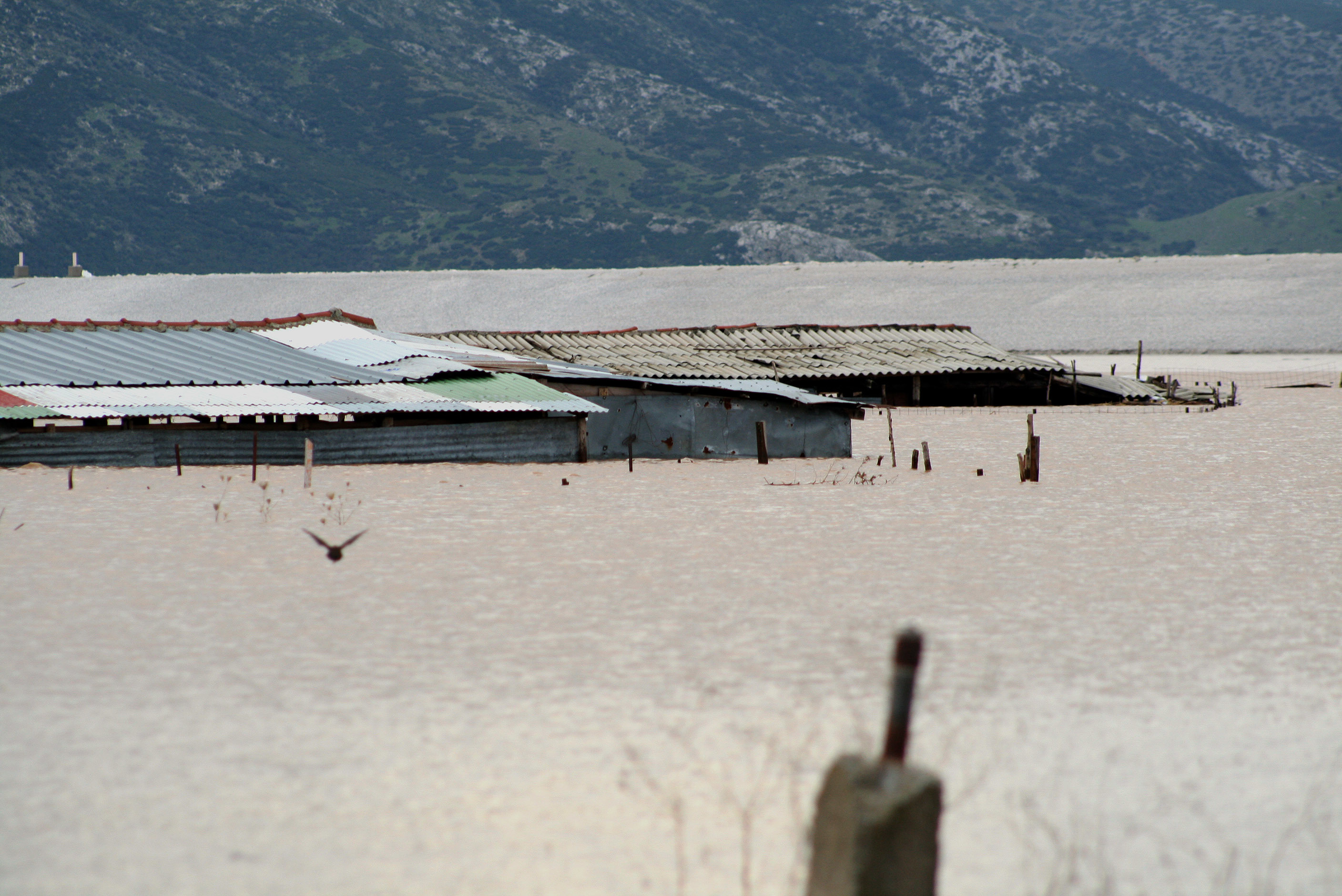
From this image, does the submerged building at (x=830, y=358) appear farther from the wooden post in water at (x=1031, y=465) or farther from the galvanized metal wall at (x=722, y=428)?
the wooden post in water at (x=1031, y=465)

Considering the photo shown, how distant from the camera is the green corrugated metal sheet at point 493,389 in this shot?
2569 centimetres

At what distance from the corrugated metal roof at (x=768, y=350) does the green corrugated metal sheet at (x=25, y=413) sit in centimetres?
1346

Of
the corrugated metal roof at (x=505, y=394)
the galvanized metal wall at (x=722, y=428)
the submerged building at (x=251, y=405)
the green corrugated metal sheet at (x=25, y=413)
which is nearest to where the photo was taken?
the green corrugated metal sheet at (x=25, y=413)

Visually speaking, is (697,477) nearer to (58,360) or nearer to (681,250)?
(58,360)

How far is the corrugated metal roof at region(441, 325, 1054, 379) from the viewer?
1415 inches

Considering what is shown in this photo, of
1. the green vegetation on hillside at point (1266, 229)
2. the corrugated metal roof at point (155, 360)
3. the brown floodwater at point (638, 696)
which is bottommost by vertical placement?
the brown floodwater at point (638, 696)

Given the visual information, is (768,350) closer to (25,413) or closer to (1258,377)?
(25,413)

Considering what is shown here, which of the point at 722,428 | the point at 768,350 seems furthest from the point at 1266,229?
the point at 722,428

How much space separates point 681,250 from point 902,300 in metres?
92.2

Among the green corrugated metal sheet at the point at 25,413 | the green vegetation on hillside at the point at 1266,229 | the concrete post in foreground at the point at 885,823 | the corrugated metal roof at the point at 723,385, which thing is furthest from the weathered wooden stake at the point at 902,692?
the green vegetation on hillside at the point at 1266,229

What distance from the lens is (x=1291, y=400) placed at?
43438mm

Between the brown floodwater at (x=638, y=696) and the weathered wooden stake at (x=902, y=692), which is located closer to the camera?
the weathered wooden stake at (x=902, y=692)

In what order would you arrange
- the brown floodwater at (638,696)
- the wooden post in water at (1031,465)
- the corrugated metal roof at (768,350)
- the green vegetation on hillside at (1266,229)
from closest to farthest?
the brown floodwater at (638,696) < the wooden post in water at (1031,465) < the corrugated metal roof at (768,350) < the green vegetation on hillside at (1266,229)

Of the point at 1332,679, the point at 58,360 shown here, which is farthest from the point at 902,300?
the point at 1332,679
